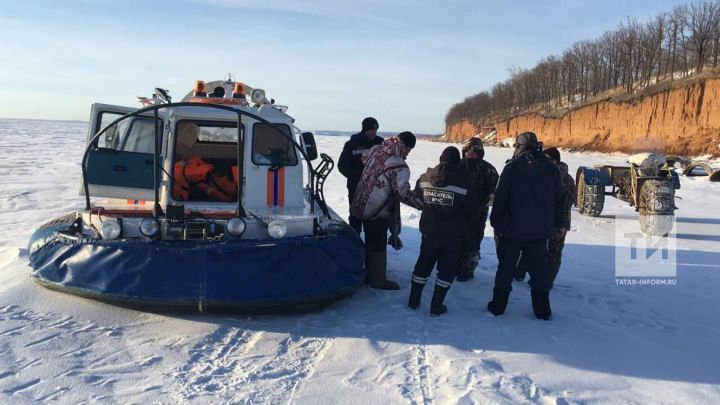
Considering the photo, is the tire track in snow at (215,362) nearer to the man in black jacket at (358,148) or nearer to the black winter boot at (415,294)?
the black winter boot at (415,294)

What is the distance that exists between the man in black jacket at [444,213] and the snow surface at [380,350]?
37 centimetres

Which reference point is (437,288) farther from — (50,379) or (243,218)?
(50,379)

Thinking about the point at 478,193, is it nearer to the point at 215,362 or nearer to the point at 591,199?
the point at 215,362

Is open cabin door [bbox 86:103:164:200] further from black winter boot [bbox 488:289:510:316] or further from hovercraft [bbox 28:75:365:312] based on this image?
black winter boot [bbox 488:289:510:316]

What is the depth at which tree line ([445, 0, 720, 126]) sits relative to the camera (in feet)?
135

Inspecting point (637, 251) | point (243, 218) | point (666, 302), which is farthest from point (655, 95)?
point (243, 218)

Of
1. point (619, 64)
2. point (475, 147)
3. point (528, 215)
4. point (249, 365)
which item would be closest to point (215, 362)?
point (249, 365)

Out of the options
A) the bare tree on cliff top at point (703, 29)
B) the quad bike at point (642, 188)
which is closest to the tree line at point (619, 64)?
the bare tree on cliff top at point (703, 29)

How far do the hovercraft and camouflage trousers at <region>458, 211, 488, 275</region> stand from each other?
4.14 feet

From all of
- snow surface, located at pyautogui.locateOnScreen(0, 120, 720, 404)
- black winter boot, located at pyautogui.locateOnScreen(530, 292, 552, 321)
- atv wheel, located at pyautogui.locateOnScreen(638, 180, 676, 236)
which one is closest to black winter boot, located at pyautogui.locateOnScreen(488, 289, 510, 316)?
snow surface, located at pyautogui.locateOnScreen(0, 120, 720, 404)

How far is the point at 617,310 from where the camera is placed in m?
4.93

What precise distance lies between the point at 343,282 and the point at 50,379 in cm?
221

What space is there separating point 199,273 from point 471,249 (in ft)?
9.29

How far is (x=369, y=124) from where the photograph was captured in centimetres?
622
